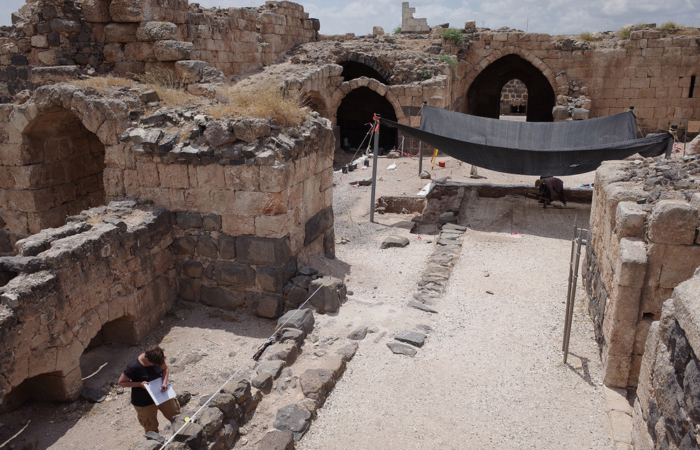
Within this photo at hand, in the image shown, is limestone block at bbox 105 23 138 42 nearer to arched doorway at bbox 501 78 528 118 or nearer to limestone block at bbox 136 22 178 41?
limestone block at bbox 136 22 178 41

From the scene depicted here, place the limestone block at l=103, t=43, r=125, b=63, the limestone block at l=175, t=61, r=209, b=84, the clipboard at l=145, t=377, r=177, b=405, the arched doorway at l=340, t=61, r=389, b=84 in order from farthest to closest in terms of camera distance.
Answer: the arched doorway at l=340, t=61, r=389, b=84 < the limestone block at l=103, t=43, r=125, b=63 < the limestone block at l=175, t=61, r=209, b=84 < the clipboard at l=145, t=377, r=177, b=405

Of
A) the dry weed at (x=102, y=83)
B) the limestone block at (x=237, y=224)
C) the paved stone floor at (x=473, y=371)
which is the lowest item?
the paved stone floor at (x=473, y=371)

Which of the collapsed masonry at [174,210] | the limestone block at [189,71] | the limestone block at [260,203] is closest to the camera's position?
the collapsed masonry at [174,210]

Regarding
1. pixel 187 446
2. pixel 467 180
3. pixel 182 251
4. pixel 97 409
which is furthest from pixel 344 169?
pixel 187 446

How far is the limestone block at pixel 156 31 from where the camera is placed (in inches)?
362

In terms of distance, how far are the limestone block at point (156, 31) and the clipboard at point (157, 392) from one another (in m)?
7.29

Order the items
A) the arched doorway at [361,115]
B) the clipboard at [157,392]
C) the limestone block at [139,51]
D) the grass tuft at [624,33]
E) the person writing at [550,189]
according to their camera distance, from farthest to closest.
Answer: the arched doorway at [361,115] < the grass tuft at [624,33] < the person writing at [550,189] < the limestone block at [139,51] < the clipboard at [157,392]

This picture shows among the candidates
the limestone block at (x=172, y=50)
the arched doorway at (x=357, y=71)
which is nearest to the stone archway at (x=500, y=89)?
the arched doorway at (x=357, y=71)

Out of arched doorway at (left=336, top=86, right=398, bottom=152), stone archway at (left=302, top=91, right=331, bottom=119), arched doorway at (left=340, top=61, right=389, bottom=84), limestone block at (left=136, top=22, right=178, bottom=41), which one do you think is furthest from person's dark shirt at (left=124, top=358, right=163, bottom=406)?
arched doorway at (left=340, top=61, right=389, bottom=84)

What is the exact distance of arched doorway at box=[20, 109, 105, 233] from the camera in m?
6.98

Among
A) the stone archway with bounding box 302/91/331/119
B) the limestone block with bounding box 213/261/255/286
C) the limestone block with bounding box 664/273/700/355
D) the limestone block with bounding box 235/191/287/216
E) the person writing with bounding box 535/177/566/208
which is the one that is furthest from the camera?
the stone archway with bounding box 302/91/331/119

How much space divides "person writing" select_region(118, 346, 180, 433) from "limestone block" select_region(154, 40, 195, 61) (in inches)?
268

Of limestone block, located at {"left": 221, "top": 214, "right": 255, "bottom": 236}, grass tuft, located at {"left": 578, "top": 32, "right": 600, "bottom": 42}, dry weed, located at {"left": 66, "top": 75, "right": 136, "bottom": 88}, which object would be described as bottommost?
limestone block, located at {"left": 221, "top": 214, "right": 255, "bottom": 236}

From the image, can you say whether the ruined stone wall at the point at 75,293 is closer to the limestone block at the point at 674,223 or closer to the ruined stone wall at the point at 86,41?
the ruined stone wall at the point at 86,41
